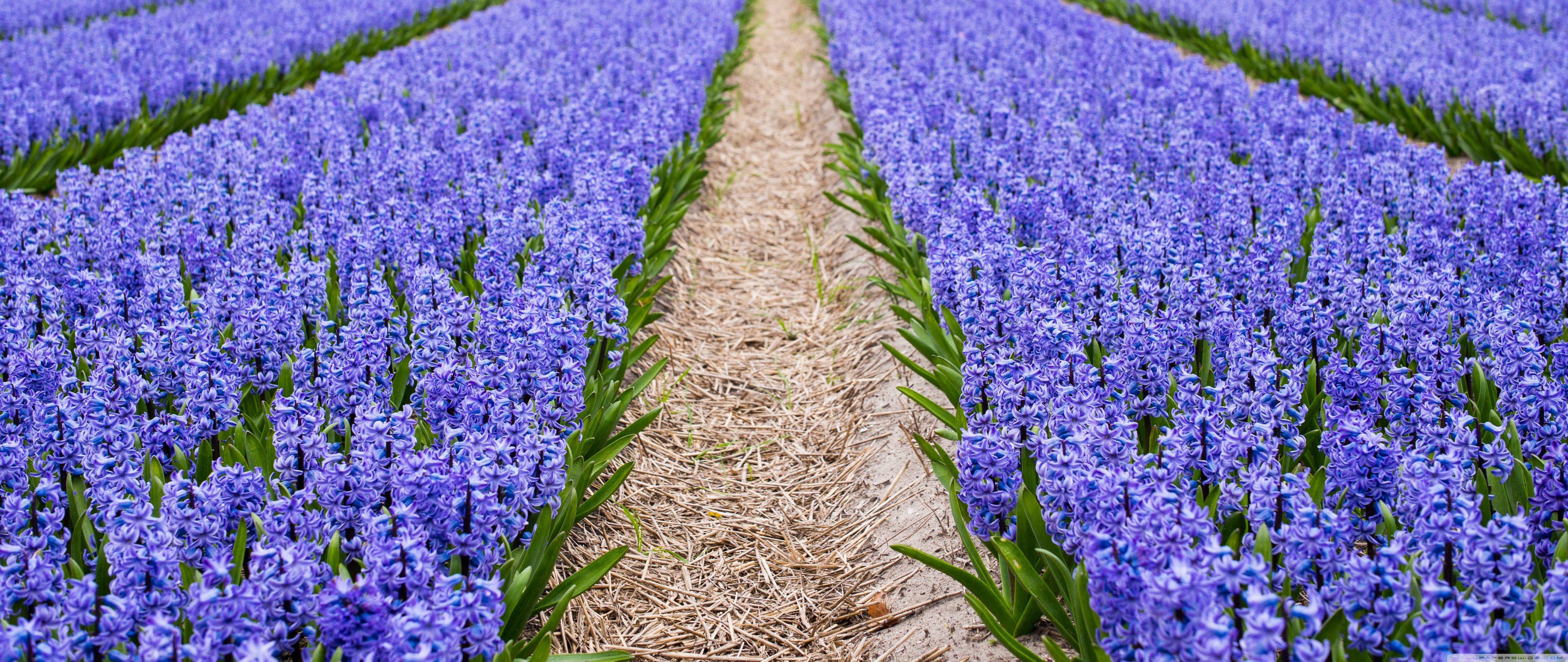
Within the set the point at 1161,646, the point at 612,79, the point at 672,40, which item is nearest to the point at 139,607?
the point at 1161,646

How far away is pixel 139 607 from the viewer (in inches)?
83.4

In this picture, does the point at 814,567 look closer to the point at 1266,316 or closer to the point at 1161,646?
the point at 1161,646

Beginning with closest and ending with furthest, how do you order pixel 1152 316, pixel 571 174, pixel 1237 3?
pixel 1152 316 → pixel 571 174 → pixel 1237 3

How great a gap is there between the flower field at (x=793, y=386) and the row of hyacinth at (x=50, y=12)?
7441 millimetres

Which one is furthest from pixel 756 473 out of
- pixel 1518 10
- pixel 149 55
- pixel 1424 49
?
pixel 1518 10

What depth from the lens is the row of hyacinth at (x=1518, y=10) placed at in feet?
43.8

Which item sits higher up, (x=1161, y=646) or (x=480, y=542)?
(x=1161, y=646)

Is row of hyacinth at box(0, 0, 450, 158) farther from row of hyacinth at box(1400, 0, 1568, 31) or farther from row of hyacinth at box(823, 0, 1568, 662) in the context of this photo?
row of hyacinth at box(1400, 0, 1568, 31)

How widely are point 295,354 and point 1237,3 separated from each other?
15.7m

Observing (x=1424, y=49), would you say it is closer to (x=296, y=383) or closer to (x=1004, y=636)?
(x=1004, y=636)

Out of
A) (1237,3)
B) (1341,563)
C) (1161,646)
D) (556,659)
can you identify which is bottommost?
(556,659)

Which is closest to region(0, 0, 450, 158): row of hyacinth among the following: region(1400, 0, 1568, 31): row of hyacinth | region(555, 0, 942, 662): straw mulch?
region(555, 0, 942, 662): straw mulch

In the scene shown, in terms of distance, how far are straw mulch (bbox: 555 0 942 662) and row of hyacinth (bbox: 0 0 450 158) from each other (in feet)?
17.9

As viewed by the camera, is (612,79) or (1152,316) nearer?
(1152,316)
